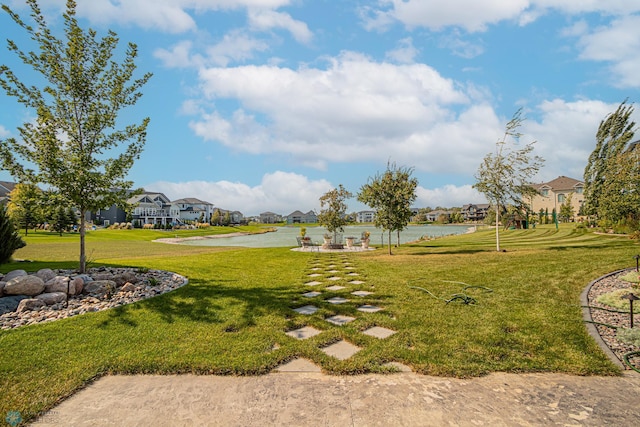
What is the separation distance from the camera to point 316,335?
403 cm

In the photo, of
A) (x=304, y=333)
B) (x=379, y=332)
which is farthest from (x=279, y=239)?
(x=379, y=332)

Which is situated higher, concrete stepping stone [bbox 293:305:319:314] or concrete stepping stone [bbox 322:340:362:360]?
concrete stepping stone [bbox 322:340:362:360]

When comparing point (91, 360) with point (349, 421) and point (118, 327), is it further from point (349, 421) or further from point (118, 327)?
point (349, 421)

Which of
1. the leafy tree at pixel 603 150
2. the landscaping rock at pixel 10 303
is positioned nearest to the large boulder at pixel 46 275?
the landscaping rock at pixel 10 303

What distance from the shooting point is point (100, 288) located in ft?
18.7

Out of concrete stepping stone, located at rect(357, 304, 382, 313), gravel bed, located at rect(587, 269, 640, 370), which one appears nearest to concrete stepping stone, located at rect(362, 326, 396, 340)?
concrete stepping stone, located at rect(357, 304, 382, 313)

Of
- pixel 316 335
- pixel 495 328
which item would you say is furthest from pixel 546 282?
pixel 316 335

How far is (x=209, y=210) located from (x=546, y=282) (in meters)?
108

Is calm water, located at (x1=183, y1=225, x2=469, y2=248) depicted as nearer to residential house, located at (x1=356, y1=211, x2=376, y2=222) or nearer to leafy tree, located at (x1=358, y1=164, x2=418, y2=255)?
leafy tree, located at (x1=358, y1=164, x2=418, y2=255)

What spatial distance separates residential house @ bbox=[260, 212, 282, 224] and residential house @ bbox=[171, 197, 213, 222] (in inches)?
1870

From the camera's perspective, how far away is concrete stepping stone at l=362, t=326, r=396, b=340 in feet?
13.2

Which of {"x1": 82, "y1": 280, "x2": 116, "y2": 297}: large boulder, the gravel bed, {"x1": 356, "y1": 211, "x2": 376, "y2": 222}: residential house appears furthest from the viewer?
{"x1": 356, "y1": 211, "x2": 376, "y2": 222}: residential house

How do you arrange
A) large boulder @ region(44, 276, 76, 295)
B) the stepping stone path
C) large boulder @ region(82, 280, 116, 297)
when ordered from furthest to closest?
1. large boulder @ region(82, 280, 116, 297)
2. large boulder @ region(44, 276, 76, 295)
3. the stepping stone path

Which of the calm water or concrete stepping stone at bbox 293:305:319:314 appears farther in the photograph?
the calm water
